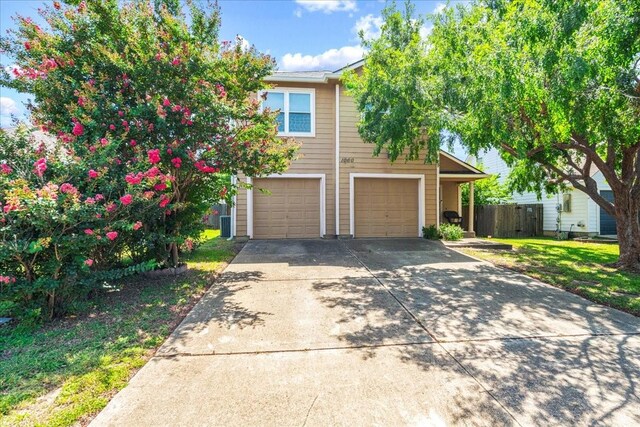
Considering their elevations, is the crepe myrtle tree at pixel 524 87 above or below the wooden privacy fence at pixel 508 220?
above

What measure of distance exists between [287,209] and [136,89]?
6.87 m

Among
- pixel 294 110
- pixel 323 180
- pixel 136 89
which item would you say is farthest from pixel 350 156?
pixel 136 89

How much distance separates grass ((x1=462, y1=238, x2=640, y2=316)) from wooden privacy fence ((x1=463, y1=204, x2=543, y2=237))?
20.8 feet

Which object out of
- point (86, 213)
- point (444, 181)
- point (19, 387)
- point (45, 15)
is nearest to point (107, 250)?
point (86, 213)

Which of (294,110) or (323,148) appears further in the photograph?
(323,148)

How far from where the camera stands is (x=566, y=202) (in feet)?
54.3

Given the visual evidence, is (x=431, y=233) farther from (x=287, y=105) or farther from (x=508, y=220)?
(x=508, y=220)

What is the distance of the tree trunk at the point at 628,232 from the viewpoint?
763 centimetres

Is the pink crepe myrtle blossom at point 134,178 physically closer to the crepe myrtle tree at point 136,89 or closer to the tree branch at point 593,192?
the crepe myrtle tree at point 136,89

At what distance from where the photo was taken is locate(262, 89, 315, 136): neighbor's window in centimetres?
1147

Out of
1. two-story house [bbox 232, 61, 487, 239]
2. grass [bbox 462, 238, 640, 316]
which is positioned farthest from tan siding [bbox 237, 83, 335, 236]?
grass [bbox 462, 238, 640, 316]

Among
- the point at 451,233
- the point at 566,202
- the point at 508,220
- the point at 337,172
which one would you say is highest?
the point at 337,172

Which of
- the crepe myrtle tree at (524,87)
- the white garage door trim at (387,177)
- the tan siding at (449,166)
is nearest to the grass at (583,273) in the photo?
the crepe myrtle tree at (524,87)

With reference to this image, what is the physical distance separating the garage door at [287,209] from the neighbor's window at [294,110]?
5.78 ft
